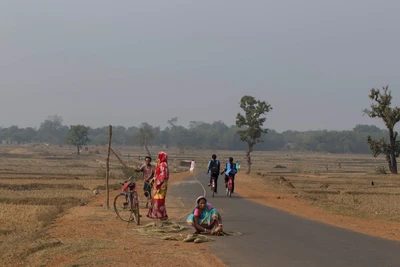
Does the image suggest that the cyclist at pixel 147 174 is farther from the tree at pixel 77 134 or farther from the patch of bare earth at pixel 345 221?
the tree at pixel 77 134

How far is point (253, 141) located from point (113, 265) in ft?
159

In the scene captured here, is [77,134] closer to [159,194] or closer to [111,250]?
[159,194]

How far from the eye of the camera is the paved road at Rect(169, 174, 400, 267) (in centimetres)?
998

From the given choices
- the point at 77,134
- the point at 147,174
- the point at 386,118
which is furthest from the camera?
the point at 77,134

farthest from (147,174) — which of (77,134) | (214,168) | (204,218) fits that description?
(77,134)

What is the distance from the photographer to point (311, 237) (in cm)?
1307

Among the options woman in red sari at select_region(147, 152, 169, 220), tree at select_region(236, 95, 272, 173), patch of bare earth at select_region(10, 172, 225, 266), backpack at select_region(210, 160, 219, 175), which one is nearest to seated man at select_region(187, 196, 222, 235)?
patch of bare earth at select_region(10, 172, 225, 266)

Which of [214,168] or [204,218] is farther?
[214,168]

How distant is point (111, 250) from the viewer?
10969mm

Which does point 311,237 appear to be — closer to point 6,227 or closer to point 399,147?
point 6,227

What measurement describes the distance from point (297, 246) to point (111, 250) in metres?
3.83

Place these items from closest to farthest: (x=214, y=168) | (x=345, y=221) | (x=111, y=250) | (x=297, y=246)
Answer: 1. (x=111, y=250)
2. (x=297, y=246)
3. (x=345, y=221)
4. (x=214, y=168)

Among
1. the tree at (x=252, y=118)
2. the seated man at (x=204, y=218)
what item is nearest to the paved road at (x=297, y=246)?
the seated man at (x=204, y=218)

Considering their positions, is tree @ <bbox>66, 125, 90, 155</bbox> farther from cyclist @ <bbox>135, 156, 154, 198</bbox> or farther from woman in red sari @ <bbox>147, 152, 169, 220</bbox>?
woman in red sari @ <bbox>147, 152, 169, 220</bbox>
